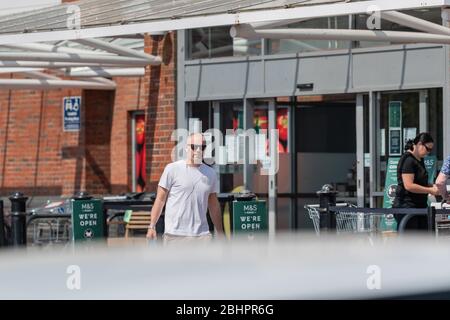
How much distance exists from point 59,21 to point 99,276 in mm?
10752

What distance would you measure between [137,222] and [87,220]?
207 centimetres

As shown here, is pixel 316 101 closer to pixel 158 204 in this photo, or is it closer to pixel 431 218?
pixel 431 218

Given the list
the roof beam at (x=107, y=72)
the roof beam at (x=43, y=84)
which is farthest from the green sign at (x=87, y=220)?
the roof beam at (x=43, y=84)

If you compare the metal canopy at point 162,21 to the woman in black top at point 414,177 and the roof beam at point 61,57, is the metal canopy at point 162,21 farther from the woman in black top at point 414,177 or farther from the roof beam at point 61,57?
the woman in black top at point 414,177

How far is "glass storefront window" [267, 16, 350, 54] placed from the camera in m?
15.6

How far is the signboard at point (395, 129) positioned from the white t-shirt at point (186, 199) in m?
6.54

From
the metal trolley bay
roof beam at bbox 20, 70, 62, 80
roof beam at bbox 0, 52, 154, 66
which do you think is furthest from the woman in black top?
roof beam at bbox 20, 70, 62, 80

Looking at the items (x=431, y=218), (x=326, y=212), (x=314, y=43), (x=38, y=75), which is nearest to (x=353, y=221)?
(x=326, y=212)

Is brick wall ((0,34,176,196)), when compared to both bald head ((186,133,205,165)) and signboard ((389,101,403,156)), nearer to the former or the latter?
signboard ((389,101,403,156))

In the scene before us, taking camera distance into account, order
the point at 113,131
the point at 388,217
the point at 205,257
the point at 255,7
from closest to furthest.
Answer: the point at 205,257 → the point at 255,7 → the point at 388,217 → the point at 113,131

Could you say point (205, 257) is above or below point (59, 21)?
below

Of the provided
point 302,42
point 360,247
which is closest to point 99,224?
point 302,42
